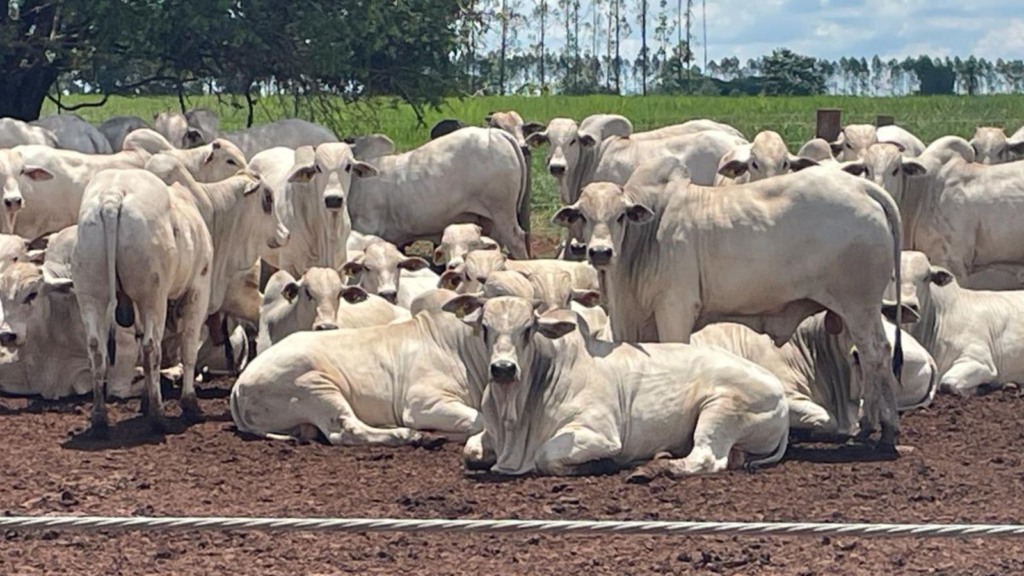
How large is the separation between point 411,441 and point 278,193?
193 inches

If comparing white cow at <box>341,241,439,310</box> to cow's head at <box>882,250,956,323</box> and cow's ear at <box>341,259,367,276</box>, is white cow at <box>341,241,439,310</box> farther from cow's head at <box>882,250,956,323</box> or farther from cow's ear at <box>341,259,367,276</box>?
cow's head at <box>882,250,956,323</box>

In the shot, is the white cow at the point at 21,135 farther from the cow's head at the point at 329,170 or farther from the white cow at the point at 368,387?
the white cow at the point at 368,387

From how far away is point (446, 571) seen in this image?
260 inches

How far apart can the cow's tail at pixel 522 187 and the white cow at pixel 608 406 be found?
676cm

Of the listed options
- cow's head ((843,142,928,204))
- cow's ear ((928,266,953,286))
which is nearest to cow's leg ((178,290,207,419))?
cow's ear ((928,266,953,286))

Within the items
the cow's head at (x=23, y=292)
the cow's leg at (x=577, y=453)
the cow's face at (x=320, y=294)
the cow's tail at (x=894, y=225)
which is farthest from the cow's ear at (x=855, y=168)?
the cow's head at (x=23, y=292)

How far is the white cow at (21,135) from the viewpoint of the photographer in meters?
16.3

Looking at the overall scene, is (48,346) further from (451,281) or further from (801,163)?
(801,163)

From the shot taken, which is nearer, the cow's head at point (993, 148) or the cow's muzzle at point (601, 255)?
the cow's muzzle at point (601, 255)

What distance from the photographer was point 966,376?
440 inches

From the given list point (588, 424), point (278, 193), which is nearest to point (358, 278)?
point (278, 193)

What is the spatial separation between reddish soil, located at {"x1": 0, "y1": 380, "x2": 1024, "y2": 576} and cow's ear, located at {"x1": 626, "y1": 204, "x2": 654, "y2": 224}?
4.68 feet

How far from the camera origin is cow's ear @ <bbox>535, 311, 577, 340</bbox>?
27.6 ft

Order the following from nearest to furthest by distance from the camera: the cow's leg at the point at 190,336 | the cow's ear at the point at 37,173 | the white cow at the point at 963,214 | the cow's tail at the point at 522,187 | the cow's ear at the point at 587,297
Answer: the cow's ear at the point at 587,297 < the cow's leg at the point at 190,336 < the white cow at the point at 963,214 < the cow's ear at the point at 37,173 < the cow's tail at the point at 522,187
